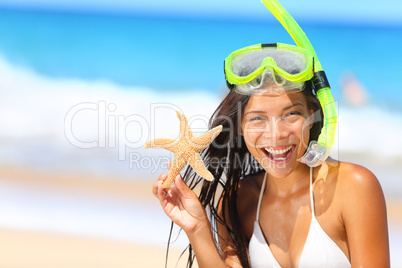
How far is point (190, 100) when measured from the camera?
10.0 m

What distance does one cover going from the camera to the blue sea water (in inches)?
428

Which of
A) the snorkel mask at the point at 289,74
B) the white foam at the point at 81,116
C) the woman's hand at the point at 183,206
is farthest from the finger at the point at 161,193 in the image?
the white foam at the point at 81,116

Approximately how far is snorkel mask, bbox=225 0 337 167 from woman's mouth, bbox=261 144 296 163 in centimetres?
9

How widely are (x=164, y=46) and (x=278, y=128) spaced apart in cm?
918

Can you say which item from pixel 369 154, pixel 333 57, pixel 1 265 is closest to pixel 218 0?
pixel 333 57

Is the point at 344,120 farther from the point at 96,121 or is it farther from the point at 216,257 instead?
the point at 216,257

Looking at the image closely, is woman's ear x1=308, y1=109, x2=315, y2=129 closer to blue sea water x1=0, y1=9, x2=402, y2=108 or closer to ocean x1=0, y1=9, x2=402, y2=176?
ocean x1=0, y1=9, x2=402, y2=176

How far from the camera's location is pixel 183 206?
3293 millimetres

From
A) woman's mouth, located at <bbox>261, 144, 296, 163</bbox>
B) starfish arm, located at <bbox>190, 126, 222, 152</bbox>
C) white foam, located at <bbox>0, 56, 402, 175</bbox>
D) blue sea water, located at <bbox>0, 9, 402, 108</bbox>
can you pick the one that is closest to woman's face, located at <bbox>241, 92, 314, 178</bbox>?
woman's mouth, located at <bbox>261, 144, 296, 163</bbox>


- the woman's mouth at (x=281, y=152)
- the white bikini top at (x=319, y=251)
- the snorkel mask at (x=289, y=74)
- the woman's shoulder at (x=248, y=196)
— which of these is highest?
the snorkel mask at (x=289, y=74)

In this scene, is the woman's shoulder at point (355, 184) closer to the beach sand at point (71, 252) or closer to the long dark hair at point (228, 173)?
the long dark hair at point (228, 173)

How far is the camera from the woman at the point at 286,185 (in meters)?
3.10

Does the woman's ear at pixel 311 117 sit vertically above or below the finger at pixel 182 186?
above

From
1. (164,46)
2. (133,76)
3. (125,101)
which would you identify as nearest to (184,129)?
(125,101)
